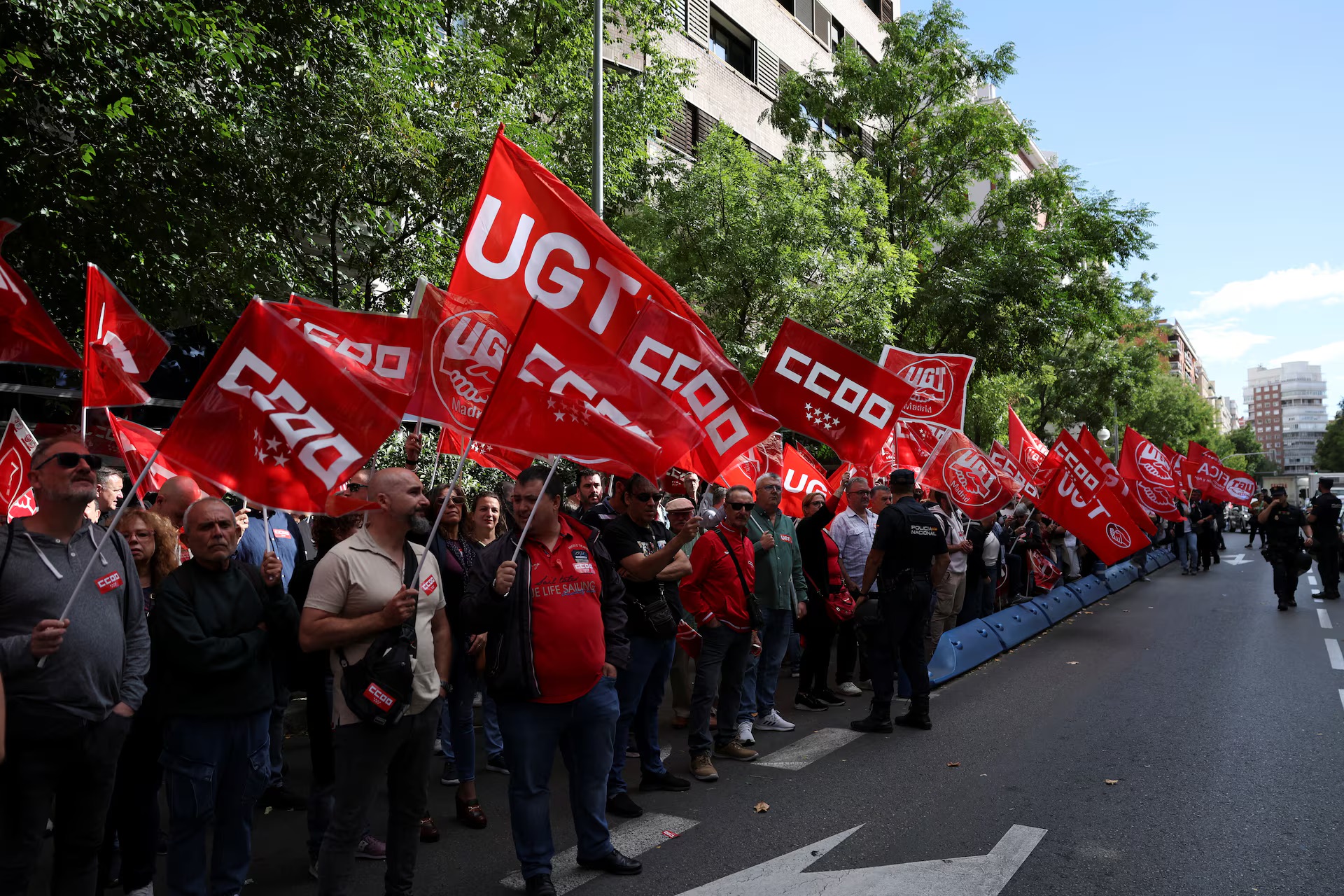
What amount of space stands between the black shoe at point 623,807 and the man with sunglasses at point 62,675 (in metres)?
2.60

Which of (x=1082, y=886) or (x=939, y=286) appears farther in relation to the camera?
(x=939, y=286)

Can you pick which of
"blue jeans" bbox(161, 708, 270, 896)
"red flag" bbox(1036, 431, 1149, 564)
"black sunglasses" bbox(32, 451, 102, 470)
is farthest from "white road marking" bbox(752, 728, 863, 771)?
"red flag" bbox(1036, 431, 1149, 564)

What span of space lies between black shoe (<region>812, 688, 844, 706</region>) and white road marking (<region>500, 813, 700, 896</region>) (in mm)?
3297

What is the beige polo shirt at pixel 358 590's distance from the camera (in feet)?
12.6

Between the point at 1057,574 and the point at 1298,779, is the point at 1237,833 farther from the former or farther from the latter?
the point at 1057,574

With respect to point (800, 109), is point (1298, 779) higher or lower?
lower

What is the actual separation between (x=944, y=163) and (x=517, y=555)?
20108 millimetres

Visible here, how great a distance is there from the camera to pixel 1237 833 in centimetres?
515

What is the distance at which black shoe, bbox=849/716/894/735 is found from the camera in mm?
7391

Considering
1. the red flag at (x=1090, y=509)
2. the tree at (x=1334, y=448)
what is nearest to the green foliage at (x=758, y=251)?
the red flag at (x=1090, y=509)

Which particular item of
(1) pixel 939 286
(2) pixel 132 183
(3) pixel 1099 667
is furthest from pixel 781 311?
(2) pixel 132 183

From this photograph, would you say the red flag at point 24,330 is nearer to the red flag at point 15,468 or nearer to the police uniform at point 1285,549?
the red flag at point 15,468

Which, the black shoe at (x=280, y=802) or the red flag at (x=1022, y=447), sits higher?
the red flag at (x=1022, y=447)

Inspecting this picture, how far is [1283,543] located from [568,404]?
14511 mm
